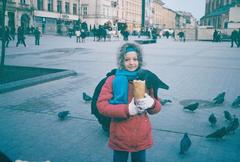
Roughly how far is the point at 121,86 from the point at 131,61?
25 cm

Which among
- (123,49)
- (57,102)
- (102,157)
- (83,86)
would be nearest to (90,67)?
(83,86)

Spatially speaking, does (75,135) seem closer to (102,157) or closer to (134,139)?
(102,157)

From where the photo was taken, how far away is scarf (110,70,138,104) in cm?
255

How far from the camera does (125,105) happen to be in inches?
97.6

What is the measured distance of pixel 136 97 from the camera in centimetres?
236

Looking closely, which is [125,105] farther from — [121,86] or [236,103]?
[236,103]

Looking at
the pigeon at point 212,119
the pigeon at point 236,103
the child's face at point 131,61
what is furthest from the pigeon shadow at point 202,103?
the child's face at point 131,61

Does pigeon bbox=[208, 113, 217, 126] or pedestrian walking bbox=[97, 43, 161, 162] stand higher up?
pedestrian walking bbox=[97, 43, 161, 162]

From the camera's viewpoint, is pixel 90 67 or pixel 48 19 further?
pixel 48 19

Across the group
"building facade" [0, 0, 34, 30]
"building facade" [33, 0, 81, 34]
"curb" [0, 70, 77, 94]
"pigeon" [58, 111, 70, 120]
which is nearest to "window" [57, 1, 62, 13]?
"building facade" [33, 0, 81, 34]

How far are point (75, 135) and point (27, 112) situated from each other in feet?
5.46

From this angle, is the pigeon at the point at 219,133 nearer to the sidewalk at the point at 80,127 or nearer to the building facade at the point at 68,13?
the sidewalk at the point at 80,127

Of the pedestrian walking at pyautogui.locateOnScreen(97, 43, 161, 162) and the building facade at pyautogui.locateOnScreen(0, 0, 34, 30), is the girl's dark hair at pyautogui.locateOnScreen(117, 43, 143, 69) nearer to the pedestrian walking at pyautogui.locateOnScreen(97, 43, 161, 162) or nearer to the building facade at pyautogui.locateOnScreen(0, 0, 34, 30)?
the pedestrian walking at pyautogui.locateOnScreen(97, 43, 161, 162)

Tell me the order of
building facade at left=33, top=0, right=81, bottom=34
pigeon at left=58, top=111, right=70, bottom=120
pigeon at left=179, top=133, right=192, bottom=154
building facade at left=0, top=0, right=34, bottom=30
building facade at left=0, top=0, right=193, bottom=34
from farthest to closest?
building facade at left=33, top=0, right=81, bottom=34 < building facade at left=0, top=0, right=193, bottom=34 < building facade at left=0, top=0, right=34, bottom=30 < pigeon at left=58, top=111, right=70, bottom=120 < pigeon at left=179, top=133, right=192, bottom=154
